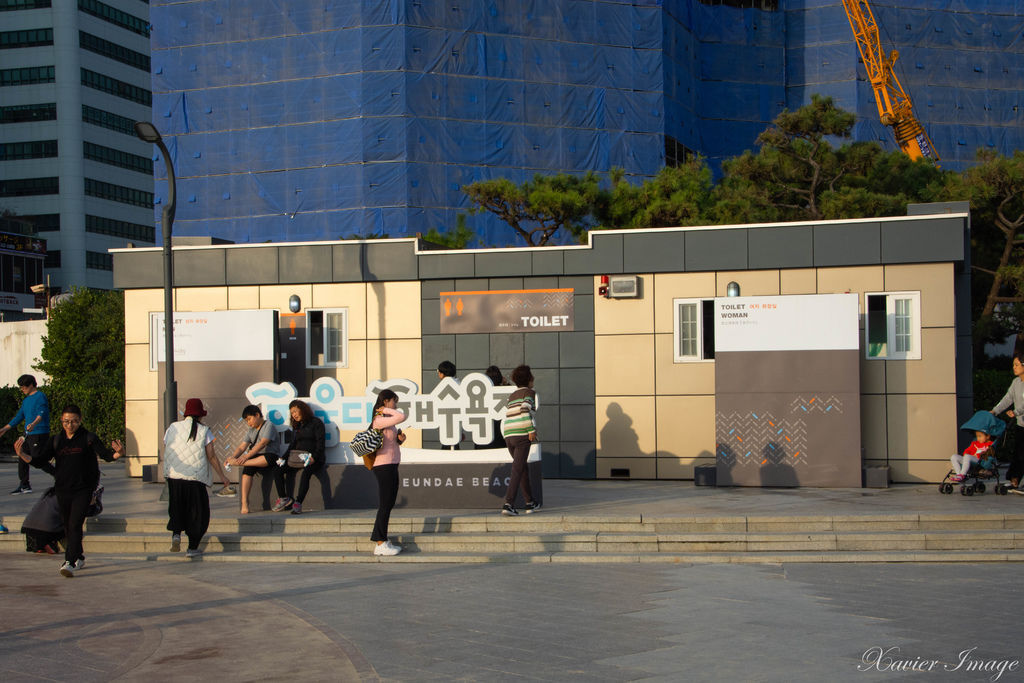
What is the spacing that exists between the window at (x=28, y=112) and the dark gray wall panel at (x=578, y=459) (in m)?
79.8

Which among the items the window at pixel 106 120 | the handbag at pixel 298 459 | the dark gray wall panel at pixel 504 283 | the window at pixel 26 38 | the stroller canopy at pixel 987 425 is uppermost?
the window at pixel 26 38

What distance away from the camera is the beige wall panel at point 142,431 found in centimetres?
1959

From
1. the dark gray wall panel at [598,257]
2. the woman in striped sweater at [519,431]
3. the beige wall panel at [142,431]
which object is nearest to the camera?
the woman in striped sweater at [519,431]

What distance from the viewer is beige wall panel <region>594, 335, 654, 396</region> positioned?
723 inches

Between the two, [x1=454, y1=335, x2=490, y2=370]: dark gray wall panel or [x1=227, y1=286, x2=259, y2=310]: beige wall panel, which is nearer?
[x1=454, y1=335, x2=490, y2=370]: dark gray wall panel

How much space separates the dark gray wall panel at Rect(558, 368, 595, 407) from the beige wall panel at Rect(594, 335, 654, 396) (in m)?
0.12

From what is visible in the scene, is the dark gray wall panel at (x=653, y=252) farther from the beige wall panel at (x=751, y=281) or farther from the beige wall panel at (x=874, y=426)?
the beige wall panel at (x=874, y=426)

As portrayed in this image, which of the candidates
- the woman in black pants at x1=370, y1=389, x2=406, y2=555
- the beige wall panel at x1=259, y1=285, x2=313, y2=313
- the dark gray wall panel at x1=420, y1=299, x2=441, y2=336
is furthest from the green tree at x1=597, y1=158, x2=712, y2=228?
the woman in black pants at x1=370, y1=389, x2=406, y2=555

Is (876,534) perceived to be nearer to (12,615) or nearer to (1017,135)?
(12,615)

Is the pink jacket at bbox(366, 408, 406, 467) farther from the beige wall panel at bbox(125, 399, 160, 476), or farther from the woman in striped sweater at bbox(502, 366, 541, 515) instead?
the beige wall panel at bbox(125, 399, 160, 476)

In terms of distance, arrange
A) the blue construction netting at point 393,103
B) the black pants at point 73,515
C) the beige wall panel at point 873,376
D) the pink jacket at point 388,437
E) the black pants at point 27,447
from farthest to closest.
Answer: the blue construction netting at point 393,103
the beige wall panel at point 873,376
the black pants at point 27,447
the pink jacket at point 388,437
the black pants at point 73,515

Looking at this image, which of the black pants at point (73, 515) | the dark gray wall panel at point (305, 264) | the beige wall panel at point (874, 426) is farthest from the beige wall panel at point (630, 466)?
the black pants at point (73, 515)

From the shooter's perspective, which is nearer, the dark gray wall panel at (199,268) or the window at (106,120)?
the dark gray wall panel at (199,268)

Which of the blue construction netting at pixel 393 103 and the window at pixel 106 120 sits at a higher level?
the window at pixel 106 120
